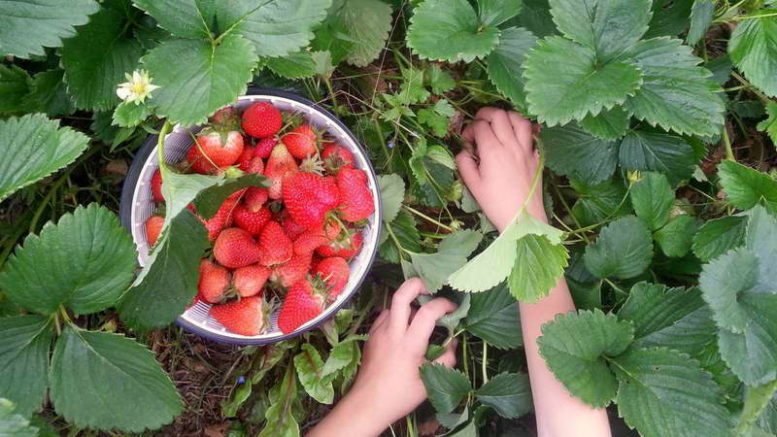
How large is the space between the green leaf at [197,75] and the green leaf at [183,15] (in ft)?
0.06

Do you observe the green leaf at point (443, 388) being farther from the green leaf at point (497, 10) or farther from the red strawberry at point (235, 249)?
the green leaf at point (497, 10)

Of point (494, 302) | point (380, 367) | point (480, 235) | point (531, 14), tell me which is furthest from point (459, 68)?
point (380, 367)

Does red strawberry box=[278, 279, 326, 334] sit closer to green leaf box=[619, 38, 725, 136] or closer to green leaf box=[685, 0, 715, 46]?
green leaf box=[619, 38, 725, 136]

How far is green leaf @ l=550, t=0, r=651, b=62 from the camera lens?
2.92 feet

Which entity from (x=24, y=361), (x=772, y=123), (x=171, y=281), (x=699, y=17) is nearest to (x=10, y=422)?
(x=24, y=361)

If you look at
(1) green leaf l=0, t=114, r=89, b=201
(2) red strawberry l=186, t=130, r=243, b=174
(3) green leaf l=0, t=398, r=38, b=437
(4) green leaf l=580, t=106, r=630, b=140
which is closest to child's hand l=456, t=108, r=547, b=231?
(4) green leaf l=580, t=106, r=630, b=140

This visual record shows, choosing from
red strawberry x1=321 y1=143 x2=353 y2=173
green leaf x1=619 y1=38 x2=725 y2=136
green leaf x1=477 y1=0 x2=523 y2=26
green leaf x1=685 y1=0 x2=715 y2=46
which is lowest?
red strawberry x1=321 y1=143 x2=353 y2=173

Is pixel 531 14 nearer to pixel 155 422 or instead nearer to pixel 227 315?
pixel 227 315

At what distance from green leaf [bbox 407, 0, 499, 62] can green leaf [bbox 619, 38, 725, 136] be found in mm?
207

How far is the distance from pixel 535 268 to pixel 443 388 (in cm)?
30

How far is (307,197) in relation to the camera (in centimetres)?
95

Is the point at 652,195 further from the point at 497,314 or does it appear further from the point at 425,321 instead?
the point at 425,321

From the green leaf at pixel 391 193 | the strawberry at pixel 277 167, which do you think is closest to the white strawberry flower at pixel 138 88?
the strawberry at pixel 277 167

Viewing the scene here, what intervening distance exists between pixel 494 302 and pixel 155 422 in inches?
23.3
